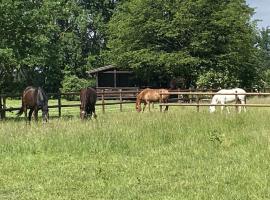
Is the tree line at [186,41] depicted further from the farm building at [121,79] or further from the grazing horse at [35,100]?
the grazing horse at [35,100]

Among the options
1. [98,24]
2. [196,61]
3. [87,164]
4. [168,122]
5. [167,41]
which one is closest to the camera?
[87,164]

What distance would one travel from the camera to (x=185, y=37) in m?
43.9

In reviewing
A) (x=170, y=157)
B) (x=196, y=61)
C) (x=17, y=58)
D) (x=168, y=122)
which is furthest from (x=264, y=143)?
(x=196, y=61)

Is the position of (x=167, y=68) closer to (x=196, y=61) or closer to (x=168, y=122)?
(x=196, y=61)

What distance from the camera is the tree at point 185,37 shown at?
42.4 meters

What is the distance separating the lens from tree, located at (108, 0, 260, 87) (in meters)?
42.4

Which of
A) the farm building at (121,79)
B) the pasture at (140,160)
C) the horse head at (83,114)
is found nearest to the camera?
the pasture at (140,160)

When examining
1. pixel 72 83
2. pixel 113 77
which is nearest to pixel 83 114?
pixel 113 77

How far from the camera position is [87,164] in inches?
380

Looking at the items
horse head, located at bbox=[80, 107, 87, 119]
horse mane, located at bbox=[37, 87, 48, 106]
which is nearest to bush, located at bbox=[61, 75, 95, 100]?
horse mane, located at bbox=[37, 87, 48, 106]

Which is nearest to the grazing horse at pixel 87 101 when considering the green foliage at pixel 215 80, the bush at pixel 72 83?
the green foliage at pixel 215 80

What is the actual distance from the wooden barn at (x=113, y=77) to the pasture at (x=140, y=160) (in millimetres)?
39881

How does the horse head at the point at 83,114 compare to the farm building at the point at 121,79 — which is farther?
the farm building at the point at 121,79

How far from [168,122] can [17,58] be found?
30.9ft
